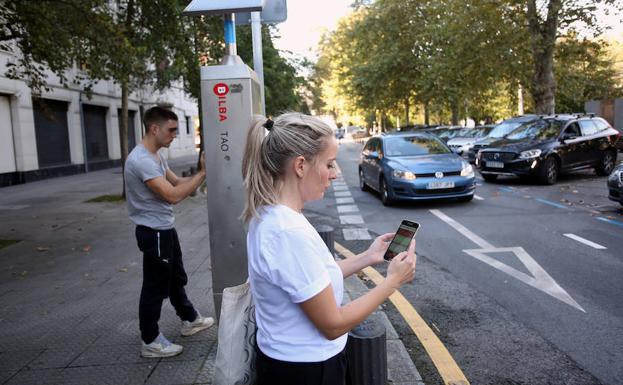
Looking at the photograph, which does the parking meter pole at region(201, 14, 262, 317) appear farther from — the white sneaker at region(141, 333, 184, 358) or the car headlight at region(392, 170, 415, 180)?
the car headlight at region(392, 170, 415, 180)

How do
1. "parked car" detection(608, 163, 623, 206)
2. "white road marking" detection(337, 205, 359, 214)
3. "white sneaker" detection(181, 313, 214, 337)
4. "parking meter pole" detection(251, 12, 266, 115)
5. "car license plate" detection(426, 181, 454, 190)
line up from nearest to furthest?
"white sneaker" detection(181, 313, 214, 337) < "parking meter pole" detection(251, 12, 266, 115) < "parked car" detection(608, 163, 623, 206) < "car license plate" detection(426, 181, 454, 190) < "white road marking" detection(337, 205, 359, 214)

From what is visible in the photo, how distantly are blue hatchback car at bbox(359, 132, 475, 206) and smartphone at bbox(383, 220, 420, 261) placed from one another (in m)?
8.19

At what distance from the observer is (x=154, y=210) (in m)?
3.46

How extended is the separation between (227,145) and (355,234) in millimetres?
5014

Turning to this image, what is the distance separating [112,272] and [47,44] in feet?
14.5

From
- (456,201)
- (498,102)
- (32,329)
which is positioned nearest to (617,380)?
(32,329)

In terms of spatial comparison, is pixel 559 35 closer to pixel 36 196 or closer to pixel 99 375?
pixel 36 196

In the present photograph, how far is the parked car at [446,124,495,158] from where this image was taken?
21406 millimetres

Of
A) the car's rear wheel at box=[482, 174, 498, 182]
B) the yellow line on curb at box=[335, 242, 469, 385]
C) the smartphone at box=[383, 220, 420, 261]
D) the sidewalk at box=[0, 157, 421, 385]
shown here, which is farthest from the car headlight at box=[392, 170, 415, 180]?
the smartphone at box=[383, 220, 420, 261]

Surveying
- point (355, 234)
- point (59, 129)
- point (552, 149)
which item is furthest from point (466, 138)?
point (59, 129)

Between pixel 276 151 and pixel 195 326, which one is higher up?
pixel 276 151

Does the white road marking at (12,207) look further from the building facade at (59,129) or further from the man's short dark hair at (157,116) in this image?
the man's short dark hair at (157,116)

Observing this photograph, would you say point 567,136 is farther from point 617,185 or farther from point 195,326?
point 195,326

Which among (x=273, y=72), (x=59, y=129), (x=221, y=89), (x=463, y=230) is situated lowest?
(x=463, y=230)
